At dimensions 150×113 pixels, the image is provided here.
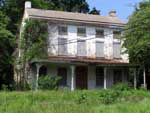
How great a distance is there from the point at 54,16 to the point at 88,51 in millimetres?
4613

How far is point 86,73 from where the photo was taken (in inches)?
1660

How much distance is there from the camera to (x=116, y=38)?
143 feet

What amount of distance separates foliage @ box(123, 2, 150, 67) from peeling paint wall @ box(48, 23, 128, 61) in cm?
261

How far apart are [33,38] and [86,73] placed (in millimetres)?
6439

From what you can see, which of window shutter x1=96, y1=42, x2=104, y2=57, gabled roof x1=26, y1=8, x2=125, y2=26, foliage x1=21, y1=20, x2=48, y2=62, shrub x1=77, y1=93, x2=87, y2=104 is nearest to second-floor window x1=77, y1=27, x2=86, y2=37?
gabled roof x1=26, y1=8, x2=125, y2=26

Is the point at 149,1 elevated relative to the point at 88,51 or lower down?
elevated

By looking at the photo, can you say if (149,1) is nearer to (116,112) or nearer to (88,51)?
(88,51)

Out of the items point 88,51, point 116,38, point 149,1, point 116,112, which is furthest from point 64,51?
point 116,112

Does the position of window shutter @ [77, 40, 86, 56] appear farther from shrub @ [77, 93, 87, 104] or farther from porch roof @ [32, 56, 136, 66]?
shrub @ [77, 93, 87, 104]

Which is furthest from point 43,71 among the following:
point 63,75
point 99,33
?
point 99,33

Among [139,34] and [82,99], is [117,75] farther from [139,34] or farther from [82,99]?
[82,99]

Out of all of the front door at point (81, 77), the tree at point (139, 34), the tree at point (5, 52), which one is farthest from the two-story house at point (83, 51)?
the tree at point (5, 52)

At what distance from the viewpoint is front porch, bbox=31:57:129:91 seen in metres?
40.0

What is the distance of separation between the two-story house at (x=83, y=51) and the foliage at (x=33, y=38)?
0.85 m
